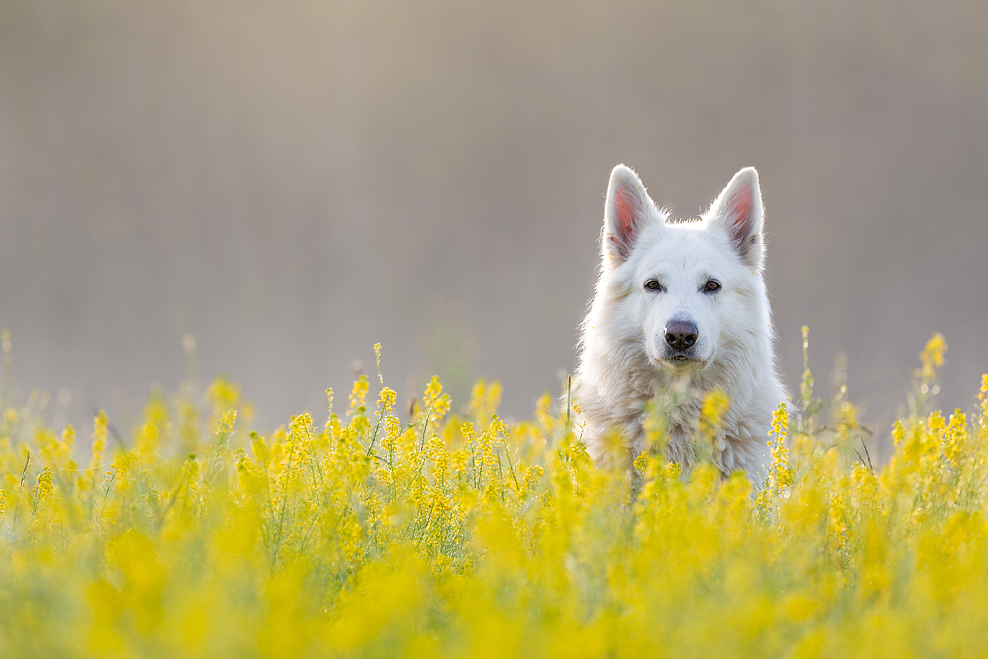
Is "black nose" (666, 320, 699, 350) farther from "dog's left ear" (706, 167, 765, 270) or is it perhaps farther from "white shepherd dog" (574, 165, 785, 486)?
"dog's left ear" (706, 167, 765, 270)

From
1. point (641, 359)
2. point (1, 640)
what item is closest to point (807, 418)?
point (641, 359)

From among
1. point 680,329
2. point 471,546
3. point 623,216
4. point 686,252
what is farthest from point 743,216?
point 471,546

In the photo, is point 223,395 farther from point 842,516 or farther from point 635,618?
point 842,516

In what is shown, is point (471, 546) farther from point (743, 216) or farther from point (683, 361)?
point (743, 216)

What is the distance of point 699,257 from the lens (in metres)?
3.79

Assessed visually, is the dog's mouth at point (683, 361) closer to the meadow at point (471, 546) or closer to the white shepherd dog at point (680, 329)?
the white shepherd dog at point (680, 329)

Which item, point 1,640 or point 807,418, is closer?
point 1,640

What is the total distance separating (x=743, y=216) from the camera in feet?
13.7

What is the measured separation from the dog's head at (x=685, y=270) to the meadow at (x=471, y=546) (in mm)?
699

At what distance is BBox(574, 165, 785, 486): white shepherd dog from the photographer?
3.41 m

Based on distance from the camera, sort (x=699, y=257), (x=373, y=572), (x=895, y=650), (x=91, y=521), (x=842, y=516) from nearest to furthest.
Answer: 1. (x=895, y=650)
2. (x=373, y=572)
3. (x=91, y=521)
4. (x=842, y=516)
5. (x=699, y=257)

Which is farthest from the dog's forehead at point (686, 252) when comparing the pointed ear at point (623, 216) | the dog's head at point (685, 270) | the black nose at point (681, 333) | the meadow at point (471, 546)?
the meadow at point (471, 546)

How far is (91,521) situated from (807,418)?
104 inches

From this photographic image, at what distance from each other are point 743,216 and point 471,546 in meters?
2.78
